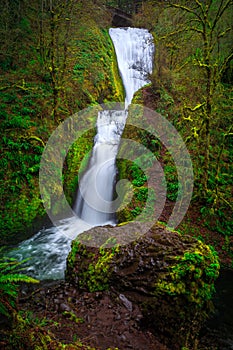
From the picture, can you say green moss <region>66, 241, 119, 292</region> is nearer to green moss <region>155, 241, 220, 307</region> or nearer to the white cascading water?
green moss <region>155, 241, 220, 307</region>

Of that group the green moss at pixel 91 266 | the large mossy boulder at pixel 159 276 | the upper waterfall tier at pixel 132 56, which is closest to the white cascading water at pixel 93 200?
the upper waterfall tier at pixel 132 56

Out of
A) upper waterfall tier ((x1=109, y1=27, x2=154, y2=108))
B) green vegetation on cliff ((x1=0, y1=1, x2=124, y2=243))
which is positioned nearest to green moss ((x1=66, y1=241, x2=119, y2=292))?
green vegetation on cliff ((x1=0, y1=1, x2=124, y2=243))

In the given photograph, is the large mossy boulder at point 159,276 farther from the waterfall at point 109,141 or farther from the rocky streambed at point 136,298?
the waterfall at point 109,141

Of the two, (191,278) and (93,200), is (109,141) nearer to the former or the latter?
(93,200)

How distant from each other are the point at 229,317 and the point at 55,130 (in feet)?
29.1

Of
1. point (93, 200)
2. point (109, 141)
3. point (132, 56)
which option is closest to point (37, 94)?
point (109, 141)

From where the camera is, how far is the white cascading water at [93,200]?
7.34m

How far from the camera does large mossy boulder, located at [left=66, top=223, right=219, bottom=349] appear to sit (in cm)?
413

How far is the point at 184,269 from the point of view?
425 cm

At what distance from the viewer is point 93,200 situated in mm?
10336

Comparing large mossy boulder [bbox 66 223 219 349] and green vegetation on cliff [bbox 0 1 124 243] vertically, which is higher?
green vegetation on cliff [bbox 0 1 124 243]

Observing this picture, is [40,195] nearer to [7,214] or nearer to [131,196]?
[7,214]

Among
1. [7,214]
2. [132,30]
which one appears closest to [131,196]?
[7,214]

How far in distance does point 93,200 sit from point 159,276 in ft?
20.4
